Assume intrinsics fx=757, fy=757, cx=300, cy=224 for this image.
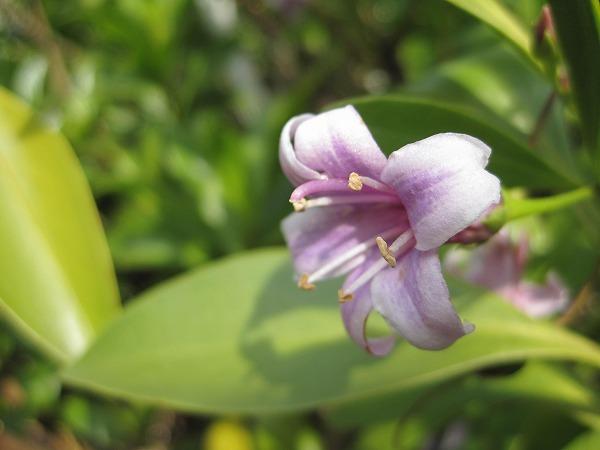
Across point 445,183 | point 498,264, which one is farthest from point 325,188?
point 498,264

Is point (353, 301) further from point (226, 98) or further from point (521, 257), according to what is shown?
point (226, 98)

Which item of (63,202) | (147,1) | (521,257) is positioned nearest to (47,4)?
(147,1)

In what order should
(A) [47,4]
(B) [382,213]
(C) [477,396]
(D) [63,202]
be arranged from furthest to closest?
1. (A) [47,4]
2. (D) [63,202]
3. (C) [477,396]
4. (B) [382,213]

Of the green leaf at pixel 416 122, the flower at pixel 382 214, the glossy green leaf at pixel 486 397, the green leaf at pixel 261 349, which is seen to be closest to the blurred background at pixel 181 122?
the glossy green leaf at pixel 486 397

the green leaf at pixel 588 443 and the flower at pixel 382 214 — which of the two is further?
the green leaf at pixel 588 443

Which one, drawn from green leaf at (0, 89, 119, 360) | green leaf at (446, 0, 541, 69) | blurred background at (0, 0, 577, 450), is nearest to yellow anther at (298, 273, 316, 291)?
green leaf at (446, 0, 541, 69)

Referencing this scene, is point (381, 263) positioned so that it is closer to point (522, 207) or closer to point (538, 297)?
point (522, 207)

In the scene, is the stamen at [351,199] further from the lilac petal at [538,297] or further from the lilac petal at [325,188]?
the lilac petal at [538,297]
